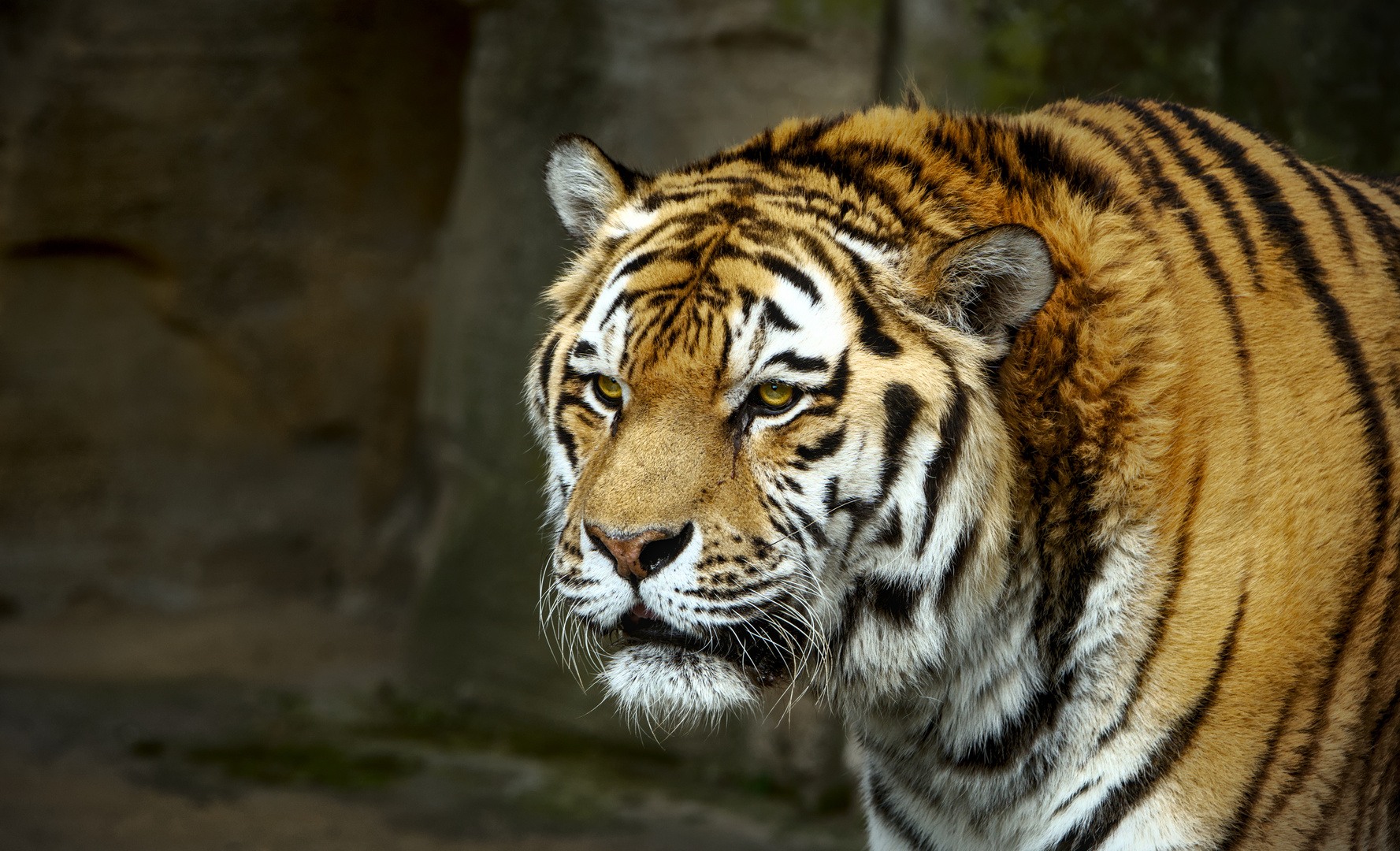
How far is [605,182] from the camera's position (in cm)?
218

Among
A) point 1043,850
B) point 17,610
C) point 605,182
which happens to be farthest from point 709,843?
point 17,610

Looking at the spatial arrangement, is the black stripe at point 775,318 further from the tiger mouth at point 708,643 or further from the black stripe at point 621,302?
the tiger mouth at point 708,643

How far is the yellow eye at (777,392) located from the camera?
5.86ft

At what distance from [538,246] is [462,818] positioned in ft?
6.45

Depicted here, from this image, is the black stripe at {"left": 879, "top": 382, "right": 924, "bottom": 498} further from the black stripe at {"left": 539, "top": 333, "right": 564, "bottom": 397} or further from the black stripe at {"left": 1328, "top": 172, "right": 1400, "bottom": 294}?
the black stripe at {"left": 1328, "top": 172, "right": 1400, "bottom": 294}

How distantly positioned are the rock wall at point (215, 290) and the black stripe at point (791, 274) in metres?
3.79

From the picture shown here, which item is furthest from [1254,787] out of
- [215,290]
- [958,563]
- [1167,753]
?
[215,290]

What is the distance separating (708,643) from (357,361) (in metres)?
4.15

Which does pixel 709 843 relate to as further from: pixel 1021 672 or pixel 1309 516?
pixel 1309 516

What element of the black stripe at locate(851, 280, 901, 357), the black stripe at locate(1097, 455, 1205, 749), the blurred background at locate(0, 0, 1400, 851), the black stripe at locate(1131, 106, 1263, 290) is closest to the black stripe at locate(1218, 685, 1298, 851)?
the black stripe at locate(1097, 455, 1205, 749)

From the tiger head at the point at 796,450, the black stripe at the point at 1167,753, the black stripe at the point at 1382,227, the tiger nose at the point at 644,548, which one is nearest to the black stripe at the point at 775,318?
the tiger head at the point at 796,450

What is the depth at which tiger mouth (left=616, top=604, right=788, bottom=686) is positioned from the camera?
5.91 ft

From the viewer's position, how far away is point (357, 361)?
562 centimetres

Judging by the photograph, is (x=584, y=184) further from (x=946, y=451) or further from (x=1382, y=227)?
(x=1382, y=227)
